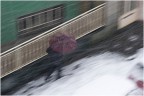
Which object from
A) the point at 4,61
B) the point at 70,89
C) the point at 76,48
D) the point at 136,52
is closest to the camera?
the point at 4,61

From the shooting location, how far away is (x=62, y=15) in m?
1.32

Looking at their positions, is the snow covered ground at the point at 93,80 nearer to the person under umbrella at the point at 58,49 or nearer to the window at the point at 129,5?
the person under umbrella at the point at 58,49

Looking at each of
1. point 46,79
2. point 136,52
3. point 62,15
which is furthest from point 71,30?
point 136,52

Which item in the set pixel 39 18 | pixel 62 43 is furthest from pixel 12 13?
pixel 62 43

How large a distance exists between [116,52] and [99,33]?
0.41 ft

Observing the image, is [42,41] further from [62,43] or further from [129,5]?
[129,5]

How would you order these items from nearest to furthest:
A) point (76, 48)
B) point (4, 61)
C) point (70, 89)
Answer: point (4, 61)
point (70, 89)
point (76, 48)

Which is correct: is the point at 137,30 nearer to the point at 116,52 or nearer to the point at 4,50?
the point at 116,52

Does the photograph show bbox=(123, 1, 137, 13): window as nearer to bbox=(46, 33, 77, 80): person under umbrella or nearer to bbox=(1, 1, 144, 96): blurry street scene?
bbox=(1, 1, 144, 96): blurry street scene

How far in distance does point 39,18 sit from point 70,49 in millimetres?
200

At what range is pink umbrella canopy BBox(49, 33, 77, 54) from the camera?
1293 millimetres

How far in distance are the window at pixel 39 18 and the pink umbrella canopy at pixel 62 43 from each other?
0.07 meters

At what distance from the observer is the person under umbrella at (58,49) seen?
4.24 ft

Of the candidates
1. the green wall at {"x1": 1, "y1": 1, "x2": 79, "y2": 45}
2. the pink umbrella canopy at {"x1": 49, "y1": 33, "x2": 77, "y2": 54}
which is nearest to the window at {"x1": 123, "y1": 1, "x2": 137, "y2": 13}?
the pink umbrella canopy at {"x1": 49, "y1": 33, "x2": 77, "y2": 54}
